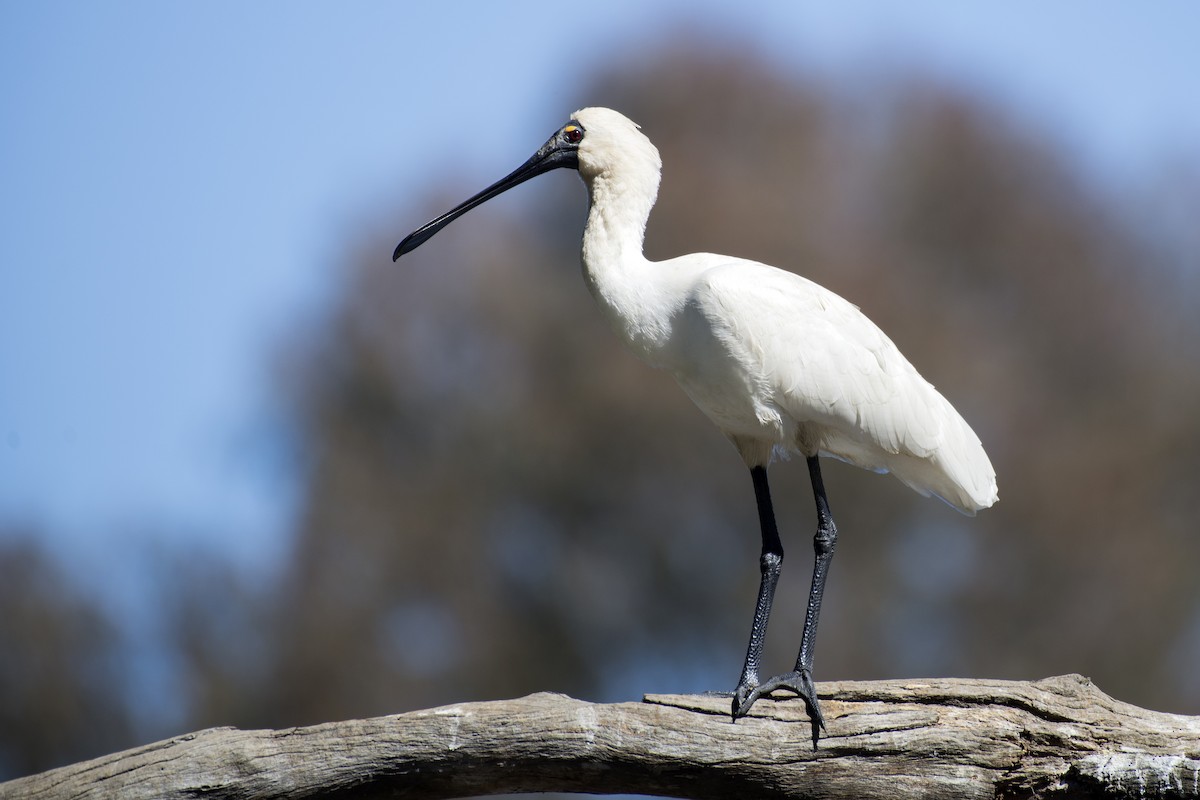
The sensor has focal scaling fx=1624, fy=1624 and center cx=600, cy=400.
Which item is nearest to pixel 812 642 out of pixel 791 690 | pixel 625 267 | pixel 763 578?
pixel 791 690

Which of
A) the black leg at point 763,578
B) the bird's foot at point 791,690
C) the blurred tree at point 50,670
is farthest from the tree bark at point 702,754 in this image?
the blurred tree at point 50,670

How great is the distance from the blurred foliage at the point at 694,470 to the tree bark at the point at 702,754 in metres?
16.6

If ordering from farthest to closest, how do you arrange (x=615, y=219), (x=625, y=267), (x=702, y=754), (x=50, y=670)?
(x=50, y=670) < (x=615, y=219) < (x=625, y=267) < (x=702, y=754)

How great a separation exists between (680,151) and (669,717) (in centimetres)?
2191

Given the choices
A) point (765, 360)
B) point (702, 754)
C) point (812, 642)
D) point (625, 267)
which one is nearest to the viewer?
point (702, 754)

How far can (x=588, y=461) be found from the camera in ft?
90.0

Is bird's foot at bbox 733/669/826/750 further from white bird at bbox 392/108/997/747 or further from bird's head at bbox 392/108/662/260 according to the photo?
bird's head at bbox 392/108/662/260

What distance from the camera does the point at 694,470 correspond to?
86.5 ft

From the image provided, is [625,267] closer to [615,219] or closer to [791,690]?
[615,219]

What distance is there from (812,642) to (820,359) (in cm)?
→ 141

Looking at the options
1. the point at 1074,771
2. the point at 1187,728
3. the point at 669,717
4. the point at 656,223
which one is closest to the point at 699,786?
the point at 669,717

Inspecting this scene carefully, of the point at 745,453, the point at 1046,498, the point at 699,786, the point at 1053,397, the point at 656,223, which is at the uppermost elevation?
the point at 656,223

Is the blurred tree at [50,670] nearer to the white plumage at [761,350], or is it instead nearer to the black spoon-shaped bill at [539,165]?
the black spoon-shaped bill at [539,165]

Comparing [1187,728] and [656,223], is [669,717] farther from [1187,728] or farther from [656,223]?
[656,223]
